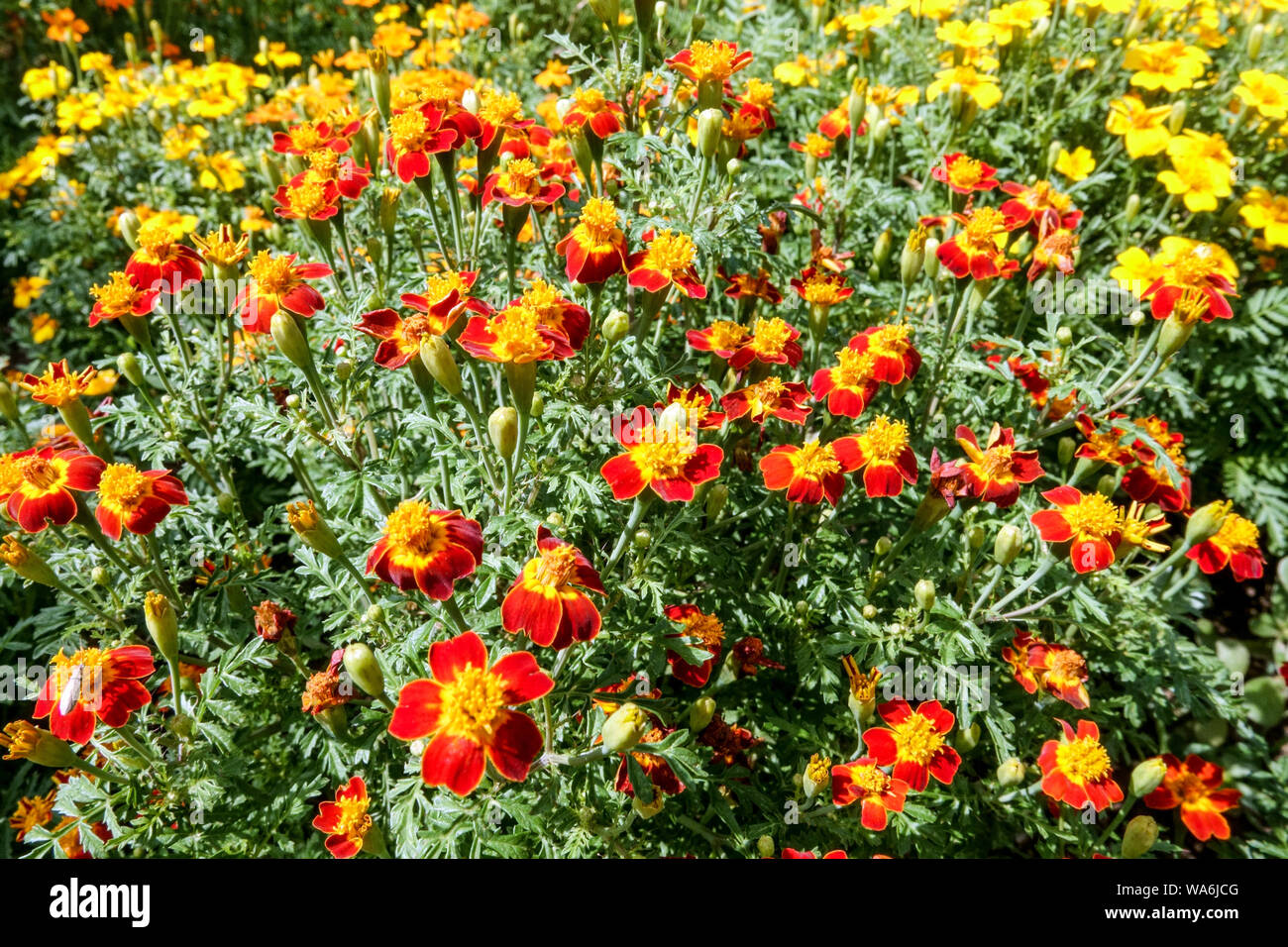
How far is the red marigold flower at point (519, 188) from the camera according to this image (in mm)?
2396

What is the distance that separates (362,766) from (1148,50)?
4.29m

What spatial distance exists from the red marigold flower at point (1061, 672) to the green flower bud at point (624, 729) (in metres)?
1.27

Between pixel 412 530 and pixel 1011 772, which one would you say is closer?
pixel 412 530

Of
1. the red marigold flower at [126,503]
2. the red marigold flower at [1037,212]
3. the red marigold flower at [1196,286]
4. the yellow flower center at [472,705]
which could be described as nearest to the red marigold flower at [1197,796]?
the red marigold flower at [1196,286]

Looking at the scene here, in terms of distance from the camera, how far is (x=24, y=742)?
6.29 feet

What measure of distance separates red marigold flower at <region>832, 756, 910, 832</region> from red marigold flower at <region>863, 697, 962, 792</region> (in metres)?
0.03

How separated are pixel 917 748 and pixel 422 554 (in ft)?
4.42

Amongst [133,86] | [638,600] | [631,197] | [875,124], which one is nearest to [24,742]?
[638,600]

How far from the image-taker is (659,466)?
6.37 ft

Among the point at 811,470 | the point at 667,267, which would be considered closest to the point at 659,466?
the point at 811,470

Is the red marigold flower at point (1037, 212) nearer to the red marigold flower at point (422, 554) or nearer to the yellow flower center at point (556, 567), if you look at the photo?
the yellow flower center at point (556, 567)

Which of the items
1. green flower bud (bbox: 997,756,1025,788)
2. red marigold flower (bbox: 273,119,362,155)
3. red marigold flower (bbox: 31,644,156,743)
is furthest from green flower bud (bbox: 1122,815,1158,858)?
red marigold flower (bbox: 273,119,362,155)

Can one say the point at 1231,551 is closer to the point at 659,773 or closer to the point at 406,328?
the point at 659,773
